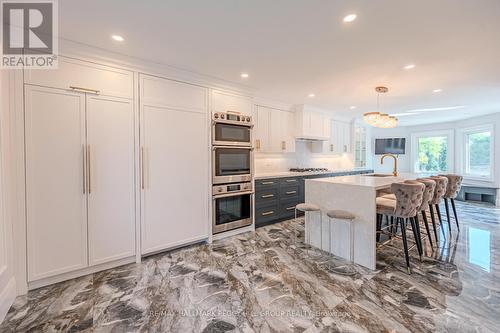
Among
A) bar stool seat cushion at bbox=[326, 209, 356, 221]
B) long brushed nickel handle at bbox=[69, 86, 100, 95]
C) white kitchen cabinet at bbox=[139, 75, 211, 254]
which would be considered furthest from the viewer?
white kitchen cabinet at bbox=[139, 75, 211, 254]

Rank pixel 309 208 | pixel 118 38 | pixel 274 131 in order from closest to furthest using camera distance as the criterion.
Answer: pixel 118 38
pixel 309 208
pixel 274 131

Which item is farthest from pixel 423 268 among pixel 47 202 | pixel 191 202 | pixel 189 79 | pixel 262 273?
pixel 47 202

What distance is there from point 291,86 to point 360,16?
200cm

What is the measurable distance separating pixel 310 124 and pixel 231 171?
2723 mm

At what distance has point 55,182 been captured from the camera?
2.30 m

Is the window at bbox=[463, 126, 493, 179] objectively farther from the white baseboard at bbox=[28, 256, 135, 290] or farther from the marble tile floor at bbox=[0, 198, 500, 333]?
the white baseboard at bbox=[28, 256, 135, 290]

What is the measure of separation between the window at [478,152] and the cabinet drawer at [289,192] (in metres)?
6.02

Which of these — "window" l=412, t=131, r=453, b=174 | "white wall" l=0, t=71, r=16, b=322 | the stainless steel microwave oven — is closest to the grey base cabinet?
the stainless steel microwave oven

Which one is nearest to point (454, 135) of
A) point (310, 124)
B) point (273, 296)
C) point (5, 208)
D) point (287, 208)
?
point (310, 124)

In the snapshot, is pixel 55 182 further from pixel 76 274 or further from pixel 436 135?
pixel 436 135

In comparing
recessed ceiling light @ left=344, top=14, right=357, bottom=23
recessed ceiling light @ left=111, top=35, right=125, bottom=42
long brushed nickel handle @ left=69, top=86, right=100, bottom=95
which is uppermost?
recessed ceiling light @ left=111, top=35, right=125, bottom=42

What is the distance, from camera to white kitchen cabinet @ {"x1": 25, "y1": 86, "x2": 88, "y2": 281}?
2193 mm

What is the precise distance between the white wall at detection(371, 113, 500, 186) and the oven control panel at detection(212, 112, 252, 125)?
7152 mm

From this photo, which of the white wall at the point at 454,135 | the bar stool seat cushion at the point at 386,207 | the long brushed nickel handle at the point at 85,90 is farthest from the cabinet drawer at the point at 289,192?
the white wall at the point at 454,135
